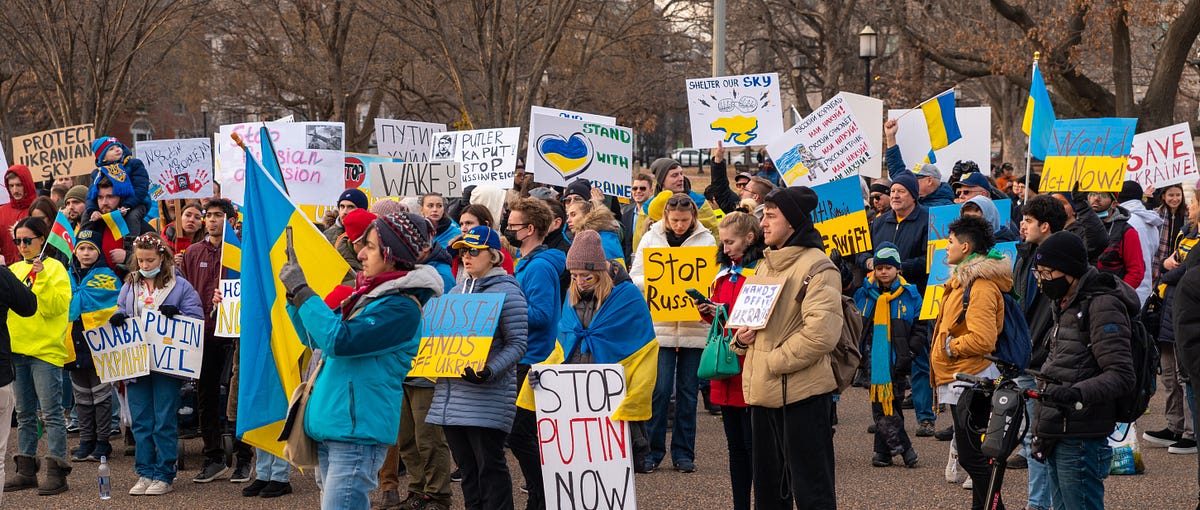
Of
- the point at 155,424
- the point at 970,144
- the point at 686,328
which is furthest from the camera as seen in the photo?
the point at 970,144

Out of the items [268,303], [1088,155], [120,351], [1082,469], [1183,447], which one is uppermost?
[1088,155]

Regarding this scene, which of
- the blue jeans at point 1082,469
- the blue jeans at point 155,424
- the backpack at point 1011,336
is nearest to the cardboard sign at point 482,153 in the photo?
the blue jeans at point 155,424

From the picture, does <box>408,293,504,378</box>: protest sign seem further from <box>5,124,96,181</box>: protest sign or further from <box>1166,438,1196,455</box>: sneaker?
<box>5,124,96,181</box>: protest sign

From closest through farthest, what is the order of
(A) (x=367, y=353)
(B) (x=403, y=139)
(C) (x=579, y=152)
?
(A) (x=367, y=353) < (C) (x=579, y=152) < (B) (x=403, y=139)

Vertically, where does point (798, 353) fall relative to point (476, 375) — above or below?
above

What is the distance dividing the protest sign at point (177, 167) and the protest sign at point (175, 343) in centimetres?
664

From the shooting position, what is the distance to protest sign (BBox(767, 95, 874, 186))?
35.2 ft

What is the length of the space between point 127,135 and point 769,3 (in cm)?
4514

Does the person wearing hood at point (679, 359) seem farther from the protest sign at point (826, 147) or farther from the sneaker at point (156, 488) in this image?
the sneaker at point (156, 488)

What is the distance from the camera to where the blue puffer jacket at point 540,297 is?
719 centimetres

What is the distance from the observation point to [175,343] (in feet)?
27.4

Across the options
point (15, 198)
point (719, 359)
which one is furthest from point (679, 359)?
point (15, 198)

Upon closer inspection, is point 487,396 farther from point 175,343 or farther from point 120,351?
point 120,351

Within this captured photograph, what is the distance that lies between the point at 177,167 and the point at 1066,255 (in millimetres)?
11495
